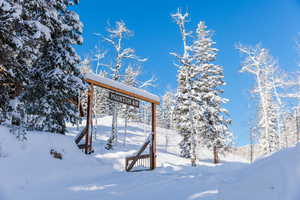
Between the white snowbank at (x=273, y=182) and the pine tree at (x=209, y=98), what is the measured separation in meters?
12.1

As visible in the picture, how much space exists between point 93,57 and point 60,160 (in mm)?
13891

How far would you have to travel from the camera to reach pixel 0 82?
5.36m

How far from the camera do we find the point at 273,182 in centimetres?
290

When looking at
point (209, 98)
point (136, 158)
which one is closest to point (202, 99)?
point (209, 98)

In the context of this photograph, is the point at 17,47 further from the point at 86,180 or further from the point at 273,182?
the point at 273,182

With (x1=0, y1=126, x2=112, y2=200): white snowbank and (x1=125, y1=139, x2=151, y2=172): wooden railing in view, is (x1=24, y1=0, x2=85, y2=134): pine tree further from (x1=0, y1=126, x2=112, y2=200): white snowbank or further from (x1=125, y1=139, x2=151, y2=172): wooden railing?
(x1=125, y1=139, x2=151, y2=172): wooden railing

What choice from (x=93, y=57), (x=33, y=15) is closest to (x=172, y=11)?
(x=93, y=57)

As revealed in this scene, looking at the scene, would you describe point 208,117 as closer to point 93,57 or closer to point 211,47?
point 211,47

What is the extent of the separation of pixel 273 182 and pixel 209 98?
14.8 m

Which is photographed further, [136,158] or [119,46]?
[119,46]

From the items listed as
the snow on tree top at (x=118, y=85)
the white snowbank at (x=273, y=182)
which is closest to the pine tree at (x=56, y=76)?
the snow on tree top at (x=118, y=85)

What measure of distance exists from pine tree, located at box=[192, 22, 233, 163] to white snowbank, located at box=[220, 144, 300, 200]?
12050 mm

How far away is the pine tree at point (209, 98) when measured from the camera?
16531mm

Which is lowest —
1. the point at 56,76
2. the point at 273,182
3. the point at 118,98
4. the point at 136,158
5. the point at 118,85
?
the point at 136,158
